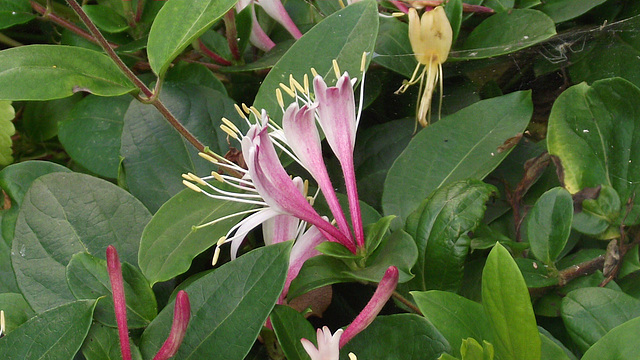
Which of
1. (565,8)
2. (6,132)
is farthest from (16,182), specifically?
(565,8)

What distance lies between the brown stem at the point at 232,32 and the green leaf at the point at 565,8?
40 centimetres

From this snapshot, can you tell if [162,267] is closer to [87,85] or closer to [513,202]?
[87,85]

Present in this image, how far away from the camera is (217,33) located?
0.91 metres

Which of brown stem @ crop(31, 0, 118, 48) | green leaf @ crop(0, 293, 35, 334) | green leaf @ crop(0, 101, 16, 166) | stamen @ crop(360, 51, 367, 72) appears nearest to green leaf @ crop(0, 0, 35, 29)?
brown stem @ crop(31, 0, 118, 48)

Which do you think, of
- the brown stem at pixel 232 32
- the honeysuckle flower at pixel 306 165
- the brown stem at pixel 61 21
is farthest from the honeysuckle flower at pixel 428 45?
the brown stem at pixel 61 21

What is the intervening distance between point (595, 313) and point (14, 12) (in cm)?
86

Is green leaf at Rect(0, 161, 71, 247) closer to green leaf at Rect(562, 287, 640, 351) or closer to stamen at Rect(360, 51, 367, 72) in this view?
stamen at Rect(360, 51, 367, 72)

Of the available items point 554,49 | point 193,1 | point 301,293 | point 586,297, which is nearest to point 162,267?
point 301,293

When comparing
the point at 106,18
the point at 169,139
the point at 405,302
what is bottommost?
the point at 405,302

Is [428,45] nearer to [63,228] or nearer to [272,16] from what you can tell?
[272,16]

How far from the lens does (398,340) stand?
564 mm

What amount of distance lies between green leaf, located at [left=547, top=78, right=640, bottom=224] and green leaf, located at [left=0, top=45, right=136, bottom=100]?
0.46 metres

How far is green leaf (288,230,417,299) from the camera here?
59 cm

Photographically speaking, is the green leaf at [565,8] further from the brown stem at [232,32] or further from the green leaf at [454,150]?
the brown stem at [232,32]
